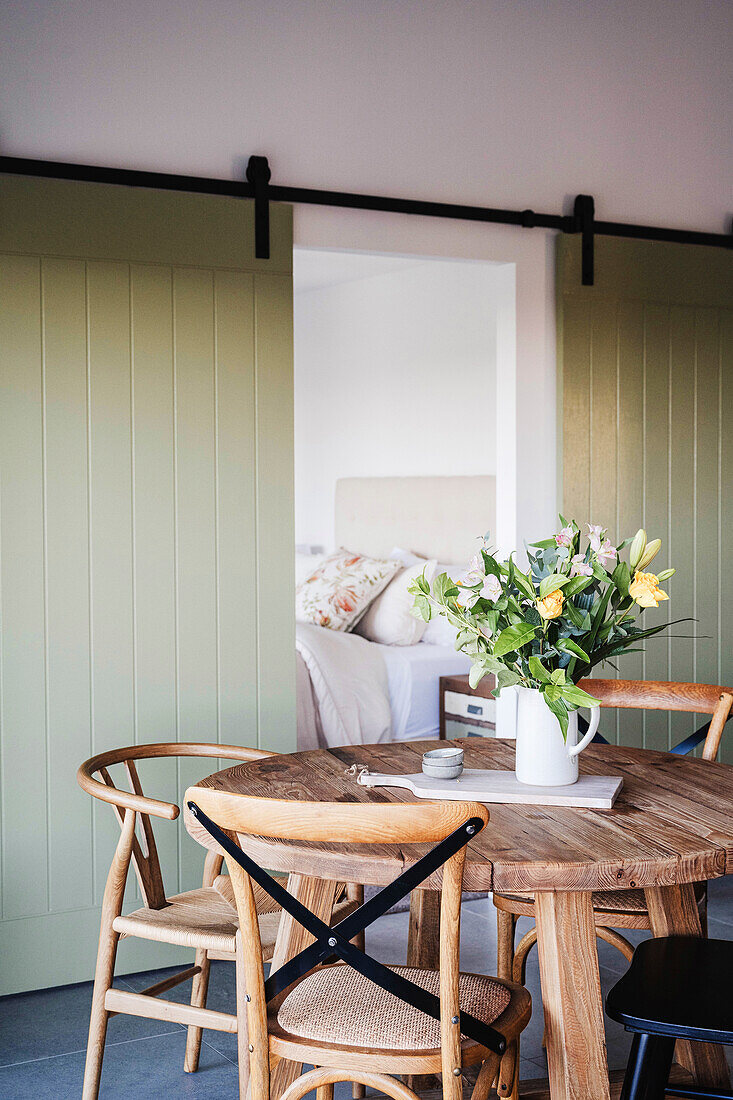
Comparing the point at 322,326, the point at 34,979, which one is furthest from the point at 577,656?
the point at 322,326

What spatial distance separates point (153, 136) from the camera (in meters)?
3.23

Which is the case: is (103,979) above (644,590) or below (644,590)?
below

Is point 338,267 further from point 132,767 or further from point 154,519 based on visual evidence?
point 132,767

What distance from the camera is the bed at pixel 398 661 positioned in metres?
4.42

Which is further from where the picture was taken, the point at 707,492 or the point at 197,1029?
the point at 707,492

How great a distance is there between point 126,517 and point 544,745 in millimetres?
1566

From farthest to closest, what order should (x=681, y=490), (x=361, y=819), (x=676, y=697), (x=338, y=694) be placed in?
(x=338, y=694) → (x=681, y=490) → (x=676, y=697) → (x=361, y=819)

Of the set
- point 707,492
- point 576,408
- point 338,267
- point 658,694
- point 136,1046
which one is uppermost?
point 338,267

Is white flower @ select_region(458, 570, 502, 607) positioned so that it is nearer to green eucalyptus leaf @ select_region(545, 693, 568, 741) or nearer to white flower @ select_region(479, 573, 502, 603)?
white flower @ select_region(479, 573, 502, 603)

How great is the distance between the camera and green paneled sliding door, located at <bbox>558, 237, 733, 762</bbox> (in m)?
3.89

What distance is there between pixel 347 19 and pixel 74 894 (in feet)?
9.25

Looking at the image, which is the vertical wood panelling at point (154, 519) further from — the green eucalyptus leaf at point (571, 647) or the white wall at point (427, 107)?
the green eucalyptus leaf at point (571, 647)

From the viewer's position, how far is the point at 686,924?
2.29m

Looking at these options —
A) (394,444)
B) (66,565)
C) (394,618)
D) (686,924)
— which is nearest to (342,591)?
(394,618)
